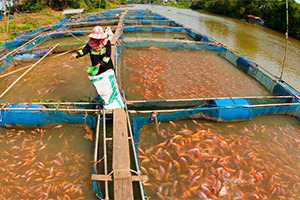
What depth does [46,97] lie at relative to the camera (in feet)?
22.2

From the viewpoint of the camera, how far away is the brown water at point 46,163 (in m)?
3.70

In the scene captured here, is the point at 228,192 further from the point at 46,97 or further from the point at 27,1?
the point at 27,1

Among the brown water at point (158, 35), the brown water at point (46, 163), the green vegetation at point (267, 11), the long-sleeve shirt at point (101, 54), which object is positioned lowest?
the brown water at point (46, 163)

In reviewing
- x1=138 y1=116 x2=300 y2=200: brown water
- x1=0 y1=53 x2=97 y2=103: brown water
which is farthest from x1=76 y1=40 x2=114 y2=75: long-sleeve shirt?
x1=138 y1=116 x2=300 y2=200: brown water

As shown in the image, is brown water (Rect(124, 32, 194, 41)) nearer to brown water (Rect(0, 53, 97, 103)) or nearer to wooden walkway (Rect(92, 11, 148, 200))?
brown water (Rect(0, 53, 97, 103))

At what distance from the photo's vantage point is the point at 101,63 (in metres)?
4.14

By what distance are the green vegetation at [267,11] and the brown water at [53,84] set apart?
24.7 m

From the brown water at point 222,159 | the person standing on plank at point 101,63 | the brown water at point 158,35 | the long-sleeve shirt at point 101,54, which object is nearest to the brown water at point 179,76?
the brown water at point 222,159

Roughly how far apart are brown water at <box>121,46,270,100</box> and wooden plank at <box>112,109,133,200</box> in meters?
2.73

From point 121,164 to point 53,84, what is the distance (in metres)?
6.00

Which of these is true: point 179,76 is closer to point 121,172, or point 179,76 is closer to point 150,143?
point 150,143

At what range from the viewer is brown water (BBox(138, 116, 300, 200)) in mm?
3873

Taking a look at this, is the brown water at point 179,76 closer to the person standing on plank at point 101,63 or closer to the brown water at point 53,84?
the brown water at point 53,84

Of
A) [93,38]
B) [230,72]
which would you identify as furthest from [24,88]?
[230,72]
